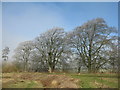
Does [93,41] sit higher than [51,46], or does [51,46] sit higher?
[93,41]

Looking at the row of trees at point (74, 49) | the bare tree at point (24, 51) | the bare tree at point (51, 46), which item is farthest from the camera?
the bare tree at point (24, 51)

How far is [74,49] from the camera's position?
12.4 metres

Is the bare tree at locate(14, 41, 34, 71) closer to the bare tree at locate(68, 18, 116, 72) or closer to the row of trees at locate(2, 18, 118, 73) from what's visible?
the row of trees at locate(2, 18, 118, 73)

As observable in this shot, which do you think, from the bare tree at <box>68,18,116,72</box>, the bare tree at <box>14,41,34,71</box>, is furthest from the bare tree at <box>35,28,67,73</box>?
the bare tree at <box>68,18,116,72</box>

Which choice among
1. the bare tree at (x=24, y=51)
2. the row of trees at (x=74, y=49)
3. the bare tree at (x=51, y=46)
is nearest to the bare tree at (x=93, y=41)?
the row of trees at (x=74, y=49)

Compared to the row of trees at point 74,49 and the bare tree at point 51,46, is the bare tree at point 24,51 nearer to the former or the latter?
the row of trees at point 74,49

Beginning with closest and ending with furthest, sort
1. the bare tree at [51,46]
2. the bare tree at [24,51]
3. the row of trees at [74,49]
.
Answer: the row of trees at [74,49]
the bare tree at [51,46]
the bare tree at [24,51]

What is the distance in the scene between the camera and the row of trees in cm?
1071

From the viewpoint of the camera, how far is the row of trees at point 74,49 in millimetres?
10711

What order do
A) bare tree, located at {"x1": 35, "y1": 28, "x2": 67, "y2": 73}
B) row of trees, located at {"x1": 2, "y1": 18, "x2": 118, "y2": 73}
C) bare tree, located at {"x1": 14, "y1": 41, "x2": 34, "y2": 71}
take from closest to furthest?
row of trees, located at {"x1": 2, "y1": 18, "x2": 118, "y2": 73}, bare tree, located at {"x1": 35, "y1": 28, "x2": 67, "y2": 73}, bare tree, located at {"x1": 14, "y1": 41, "x2": 34, "y2": 71}

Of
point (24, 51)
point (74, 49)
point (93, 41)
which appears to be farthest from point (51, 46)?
point (93, 41)

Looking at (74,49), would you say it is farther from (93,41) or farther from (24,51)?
(24,51)

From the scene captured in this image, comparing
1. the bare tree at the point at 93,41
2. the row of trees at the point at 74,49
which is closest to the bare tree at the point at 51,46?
the row of trees at the point at 74,49

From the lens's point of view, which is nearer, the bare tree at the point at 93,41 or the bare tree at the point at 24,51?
the bare tree at the point at 93,41
